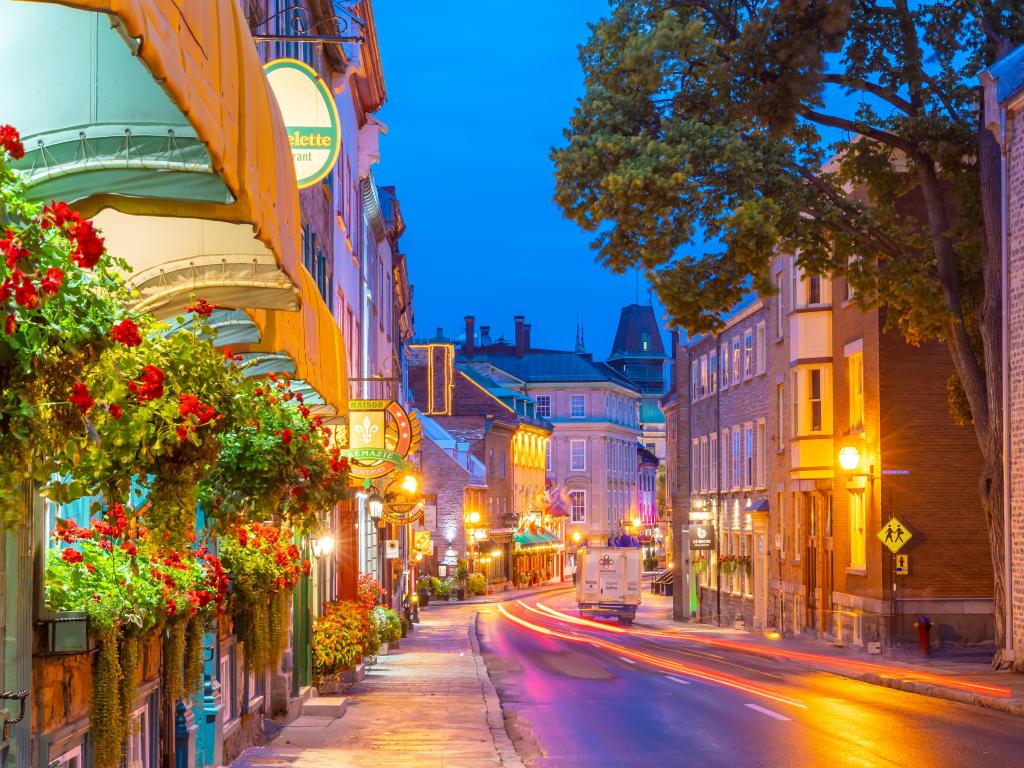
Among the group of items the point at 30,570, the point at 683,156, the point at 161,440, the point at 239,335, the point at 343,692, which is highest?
the point at 683,156

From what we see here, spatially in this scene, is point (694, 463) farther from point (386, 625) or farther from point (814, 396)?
point (386, 625)

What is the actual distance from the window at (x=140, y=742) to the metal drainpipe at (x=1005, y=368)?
19561 millimetres

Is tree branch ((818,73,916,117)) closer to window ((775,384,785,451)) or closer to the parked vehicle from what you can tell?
window ((775,384,785,451))

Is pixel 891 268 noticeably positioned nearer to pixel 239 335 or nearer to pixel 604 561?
pixel 239 335

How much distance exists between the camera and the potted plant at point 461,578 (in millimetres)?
82188

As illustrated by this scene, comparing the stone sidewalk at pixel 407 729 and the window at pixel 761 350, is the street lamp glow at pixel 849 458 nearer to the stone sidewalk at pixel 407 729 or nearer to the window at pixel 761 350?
the stone sidewalk at pixel 407 729

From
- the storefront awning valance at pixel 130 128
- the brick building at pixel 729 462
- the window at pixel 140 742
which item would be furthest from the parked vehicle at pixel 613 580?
the storefront awning valance at pixel 130 128

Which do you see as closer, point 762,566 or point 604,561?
point 762,566

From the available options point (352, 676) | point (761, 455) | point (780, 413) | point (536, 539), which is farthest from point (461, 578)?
point (352, 676)

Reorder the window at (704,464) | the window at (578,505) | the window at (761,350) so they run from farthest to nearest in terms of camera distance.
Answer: the window at (578,505) < the window at (704,464) < the window at (761,350)

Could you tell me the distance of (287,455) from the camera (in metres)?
10.8

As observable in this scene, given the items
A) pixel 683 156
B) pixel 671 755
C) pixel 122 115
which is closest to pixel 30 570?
pixel 122 115

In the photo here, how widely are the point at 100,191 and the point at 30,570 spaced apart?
2.22 metres

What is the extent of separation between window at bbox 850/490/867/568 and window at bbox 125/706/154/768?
29.1 meters
